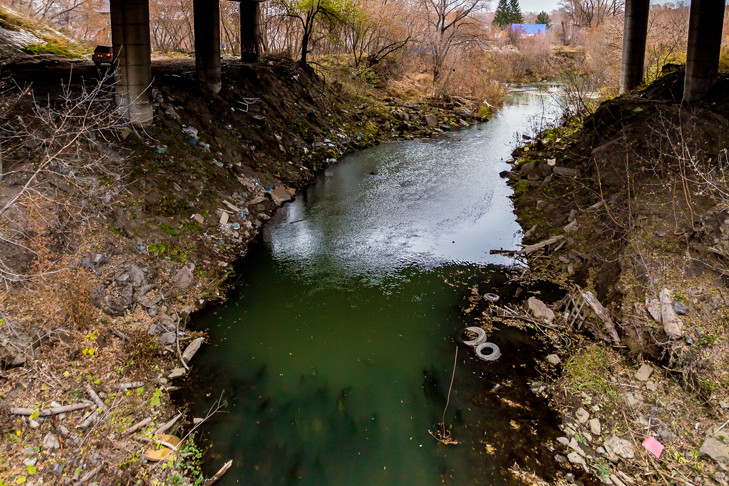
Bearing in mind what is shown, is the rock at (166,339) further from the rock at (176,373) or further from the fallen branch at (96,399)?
the fallen branch at (96,399)

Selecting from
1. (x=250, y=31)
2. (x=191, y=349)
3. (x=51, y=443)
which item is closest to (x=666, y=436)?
(x=191, y=349)

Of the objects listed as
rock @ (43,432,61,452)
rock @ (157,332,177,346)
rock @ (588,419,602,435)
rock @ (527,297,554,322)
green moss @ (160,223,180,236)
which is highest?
green moss @ (160,223,180,236)

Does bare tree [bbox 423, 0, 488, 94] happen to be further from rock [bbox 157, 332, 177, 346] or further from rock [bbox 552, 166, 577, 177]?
rock [bbox 157, 332, 177, 346]

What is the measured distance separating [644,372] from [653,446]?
1.22 m

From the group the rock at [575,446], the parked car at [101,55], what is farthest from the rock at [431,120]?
the rock at [575,446]

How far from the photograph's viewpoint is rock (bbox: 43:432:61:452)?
5117 millimetres

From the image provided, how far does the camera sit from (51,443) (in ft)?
16.9

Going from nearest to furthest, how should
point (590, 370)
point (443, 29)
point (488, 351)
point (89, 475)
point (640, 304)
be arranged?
point (89, 475) < point (590, 370) < point (640, 304) < point (488, 351) < point (443, 29)

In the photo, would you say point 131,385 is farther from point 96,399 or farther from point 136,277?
point 136,277

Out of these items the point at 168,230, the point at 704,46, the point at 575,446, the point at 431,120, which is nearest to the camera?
the point at 575,446

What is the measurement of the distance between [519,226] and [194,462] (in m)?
9.22

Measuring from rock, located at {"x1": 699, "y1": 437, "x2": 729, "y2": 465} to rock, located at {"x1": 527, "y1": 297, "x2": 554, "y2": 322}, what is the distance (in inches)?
117

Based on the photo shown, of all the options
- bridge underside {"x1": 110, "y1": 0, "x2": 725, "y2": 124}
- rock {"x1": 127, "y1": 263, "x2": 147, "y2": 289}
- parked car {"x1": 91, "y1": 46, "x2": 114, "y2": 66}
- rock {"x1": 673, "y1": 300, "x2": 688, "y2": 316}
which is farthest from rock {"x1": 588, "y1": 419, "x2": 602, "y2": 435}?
parked car {"x1": 91, "y1": 46, "x2": 114, "y2": 66}

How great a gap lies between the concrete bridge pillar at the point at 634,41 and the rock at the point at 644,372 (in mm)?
14033
